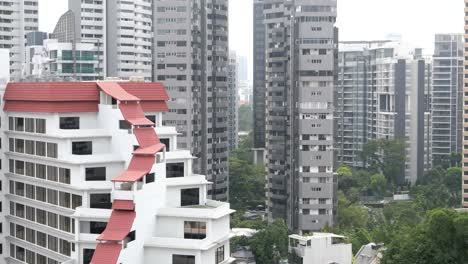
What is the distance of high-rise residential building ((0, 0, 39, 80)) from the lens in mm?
81812

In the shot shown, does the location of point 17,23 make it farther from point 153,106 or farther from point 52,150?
point 52,150

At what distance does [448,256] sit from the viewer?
3212 centimetres

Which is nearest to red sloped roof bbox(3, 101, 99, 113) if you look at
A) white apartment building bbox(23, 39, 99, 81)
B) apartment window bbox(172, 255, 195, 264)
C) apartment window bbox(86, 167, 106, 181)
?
apartment window bbox(86, 167, 106, 181)

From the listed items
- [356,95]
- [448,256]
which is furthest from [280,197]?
[356,95]

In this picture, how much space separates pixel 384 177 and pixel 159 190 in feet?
185

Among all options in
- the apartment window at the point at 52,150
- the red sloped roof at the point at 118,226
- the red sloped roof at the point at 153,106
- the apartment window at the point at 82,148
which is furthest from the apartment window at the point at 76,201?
the red sloped roof at the point at 153,106

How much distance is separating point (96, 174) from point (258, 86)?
65795 mm

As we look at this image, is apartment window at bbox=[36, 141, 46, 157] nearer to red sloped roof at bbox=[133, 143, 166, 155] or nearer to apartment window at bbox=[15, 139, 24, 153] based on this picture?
apartment window at bbox=[15, 139, 24, 153]

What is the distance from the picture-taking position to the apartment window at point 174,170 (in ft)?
109

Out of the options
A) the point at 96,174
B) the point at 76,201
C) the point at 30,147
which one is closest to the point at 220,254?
the point at 96,174

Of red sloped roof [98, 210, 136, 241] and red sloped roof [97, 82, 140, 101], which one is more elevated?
red sloped roof [97, 82, 140, 101]

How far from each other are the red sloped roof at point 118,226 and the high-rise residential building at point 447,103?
66832 mm

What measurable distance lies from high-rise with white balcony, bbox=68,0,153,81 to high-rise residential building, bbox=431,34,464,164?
34.0 m

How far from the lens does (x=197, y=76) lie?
6425 cm
